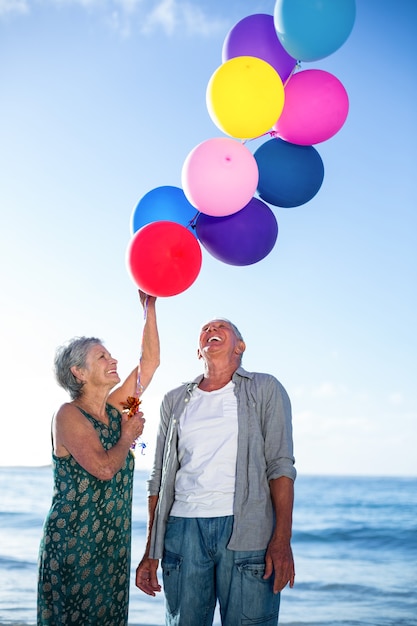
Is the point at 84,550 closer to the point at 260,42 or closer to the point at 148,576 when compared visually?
the point at 148,576

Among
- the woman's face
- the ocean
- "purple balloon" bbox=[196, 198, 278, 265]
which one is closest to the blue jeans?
the woman's face

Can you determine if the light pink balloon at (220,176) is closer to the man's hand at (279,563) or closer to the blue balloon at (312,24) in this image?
the blue balloon at (312,24)

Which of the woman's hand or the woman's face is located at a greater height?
the woman's face

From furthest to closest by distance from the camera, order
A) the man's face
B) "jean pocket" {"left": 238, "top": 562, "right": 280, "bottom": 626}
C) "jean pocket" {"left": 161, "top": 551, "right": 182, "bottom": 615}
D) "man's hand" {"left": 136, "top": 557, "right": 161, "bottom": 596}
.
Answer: the man's face
"man's hand" {"left": 136, "top": 557, "right": 161, "bottom": 596}
"jean pocket" {"left": 161, "top": 551, "right": 182, "bottom": 615}
"jean pocket" {"left": 238, "top": 562, "right": 280, "bottom": 626}

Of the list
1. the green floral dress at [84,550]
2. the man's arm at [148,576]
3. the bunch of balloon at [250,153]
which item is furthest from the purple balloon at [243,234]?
the man's arm at [148,576]

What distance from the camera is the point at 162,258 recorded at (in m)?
2.76

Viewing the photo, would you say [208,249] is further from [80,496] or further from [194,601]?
[194,601]

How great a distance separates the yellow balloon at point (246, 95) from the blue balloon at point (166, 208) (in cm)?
38

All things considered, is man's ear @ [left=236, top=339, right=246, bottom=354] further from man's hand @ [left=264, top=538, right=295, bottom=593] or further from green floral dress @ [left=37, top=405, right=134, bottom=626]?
man's hand @ [left=264, top=538, right=295, bottom=593]

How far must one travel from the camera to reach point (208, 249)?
3.08m

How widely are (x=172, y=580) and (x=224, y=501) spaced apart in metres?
0.35

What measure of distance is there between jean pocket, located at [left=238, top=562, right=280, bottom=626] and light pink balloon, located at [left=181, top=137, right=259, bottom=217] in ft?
4.54

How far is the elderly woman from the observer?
268 cm

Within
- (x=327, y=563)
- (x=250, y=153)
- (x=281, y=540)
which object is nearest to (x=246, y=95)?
(x=250, y=153)
